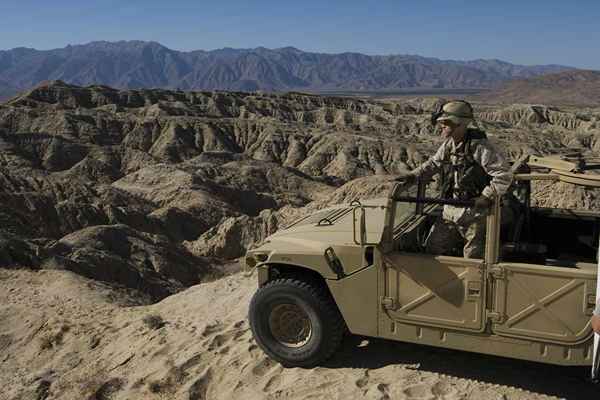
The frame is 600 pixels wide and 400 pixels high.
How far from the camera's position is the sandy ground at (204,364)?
18.5 ft

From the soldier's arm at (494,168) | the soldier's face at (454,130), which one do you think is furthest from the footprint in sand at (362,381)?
the soldier's face at (454,130)

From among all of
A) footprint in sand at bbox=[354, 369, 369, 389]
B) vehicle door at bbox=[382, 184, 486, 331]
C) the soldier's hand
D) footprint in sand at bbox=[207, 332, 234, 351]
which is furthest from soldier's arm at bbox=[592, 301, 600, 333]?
footprint in sand at bbox=[207, 332, 234, 351]

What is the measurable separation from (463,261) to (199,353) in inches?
121

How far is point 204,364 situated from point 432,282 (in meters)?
2.62

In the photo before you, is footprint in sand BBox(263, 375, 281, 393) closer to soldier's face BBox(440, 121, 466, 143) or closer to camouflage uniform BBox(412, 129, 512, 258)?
camouflage uniform BBox(412, 129, 512, 258)

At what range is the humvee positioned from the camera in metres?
5.06

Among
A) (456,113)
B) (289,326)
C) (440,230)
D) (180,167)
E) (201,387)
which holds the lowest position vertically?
(180,167)

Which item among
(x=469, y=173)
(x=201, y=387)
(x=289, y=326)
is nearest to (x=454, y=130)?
(x=469, y=173)

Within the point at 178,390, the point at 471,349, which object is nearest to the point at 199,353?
the point at 178,390

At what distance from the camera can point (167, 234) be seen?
25719 mm

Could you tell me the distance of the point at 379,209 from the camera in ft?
22.3

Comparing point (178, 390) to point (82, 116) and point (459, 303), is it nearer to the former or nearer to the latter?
point (459, 303)

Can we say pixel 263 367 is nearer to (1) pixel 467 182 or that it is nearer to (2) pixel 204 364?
(2) pixel 204 364

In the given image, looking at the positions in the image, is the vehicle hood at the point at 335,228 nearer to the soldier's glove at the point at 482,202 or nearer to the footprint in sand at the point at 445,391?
the soldier's glove at the point at 482,202
